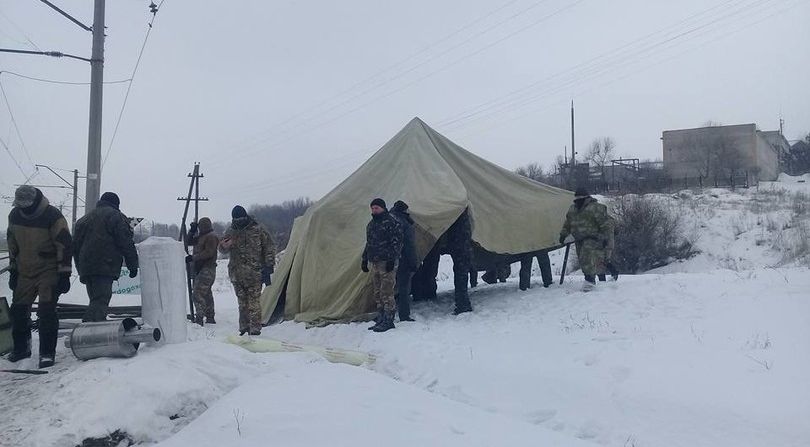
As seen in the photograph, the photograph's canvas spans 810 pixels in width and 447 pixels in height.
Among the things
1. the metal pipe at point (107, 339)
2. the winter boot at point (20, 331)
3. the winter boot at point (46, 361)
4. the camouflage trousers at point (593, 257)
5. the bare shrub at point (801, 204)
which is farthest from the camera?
the bare shrub at point (801, 204)

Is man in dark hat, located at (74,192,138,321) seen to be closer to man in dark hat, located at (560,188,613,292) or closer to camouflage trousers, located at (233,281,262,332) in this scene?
camouflage trousers, located at (233,281,262,332)

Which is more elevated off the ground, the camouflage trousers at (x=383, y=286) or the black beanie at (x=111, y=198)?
the black beanie at (x=111, y=198)

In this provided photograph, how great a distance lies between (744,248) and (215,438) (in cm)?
2489

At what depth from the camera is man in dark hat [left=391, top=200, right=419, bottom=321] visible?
31.1 feet

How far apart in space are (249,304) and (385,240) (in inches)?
88.6

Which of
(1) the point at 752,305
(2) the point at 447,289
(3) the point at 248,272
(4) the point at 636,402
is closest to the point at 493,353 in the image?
(4) the point at 636,402

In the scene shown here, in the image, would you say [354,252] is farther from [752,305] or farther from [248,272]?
[752,305]

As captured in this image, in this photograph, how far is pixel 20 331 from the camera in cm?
641

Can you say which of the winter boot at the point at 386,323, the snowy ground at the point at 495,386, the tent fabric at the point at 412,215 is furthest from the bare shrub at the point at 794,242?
the winter boot at the point at 386,323

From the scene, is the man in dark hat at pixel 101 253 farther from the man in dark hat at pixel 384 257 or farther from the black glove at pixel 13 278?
the man in dark hat at pixel 384 257

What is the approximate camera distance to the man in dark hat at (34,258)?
20.6 feet

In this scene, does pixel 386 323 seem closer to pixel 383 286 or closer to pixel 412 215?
pixel 383 286

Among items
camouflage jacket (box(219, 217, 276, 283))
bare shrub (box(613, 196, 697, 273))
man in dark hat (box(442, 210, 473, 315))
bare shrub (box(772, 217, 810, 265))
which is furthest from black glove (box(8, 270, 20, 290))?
bare shrub (box(772, 217, 810, 265))

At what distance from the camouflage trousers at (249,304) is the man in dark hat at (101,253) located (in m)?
2.77
